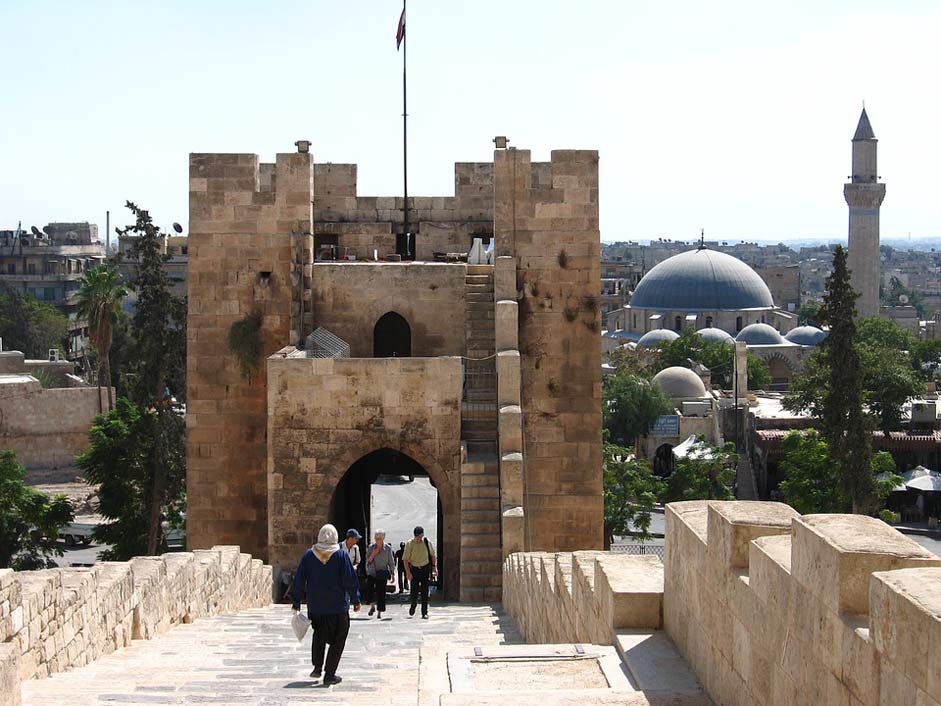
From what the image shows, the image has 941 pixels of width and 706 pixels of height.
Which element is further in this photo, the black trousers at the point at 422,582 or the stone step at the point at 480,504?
the stone step at the point at 480,504

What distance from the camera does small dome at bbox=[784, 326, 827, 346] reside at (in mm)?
94938

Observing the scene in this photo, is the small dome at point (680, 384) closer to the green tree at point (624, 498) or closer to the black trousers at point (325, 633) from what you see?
the green tree at point (624, 498)

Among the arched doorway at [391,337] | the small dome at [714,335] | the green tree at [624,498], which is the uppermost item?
the small dome at [714,335]

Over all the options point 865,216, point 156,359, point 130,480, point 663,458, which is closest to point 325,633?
point 130,480

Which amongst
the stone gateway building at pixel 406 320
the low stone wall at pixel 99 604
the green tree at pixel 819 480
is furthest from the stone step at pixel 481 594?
the green tree at pixel 819 480

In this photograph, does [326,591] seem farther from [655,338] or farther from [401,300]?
[655,338]

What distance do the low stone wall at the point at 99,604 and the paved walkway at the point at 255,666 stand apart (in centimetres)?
14

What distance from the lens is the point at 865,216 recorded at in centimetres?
11125

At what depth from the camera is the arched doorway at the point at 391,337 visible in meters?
18.9


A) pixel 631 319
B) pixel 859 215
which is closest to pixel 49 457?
pixel 631 319

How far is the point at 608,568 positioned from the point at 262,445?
437 inches

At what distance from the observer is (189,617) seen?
12258 mm

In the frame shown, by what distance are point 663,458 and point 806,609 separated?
55.0 metres

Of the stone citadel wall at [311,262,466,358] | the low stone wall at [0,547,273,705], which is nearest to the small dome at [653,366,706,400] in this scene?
the stone citadel wall at [311,262,466,358]
